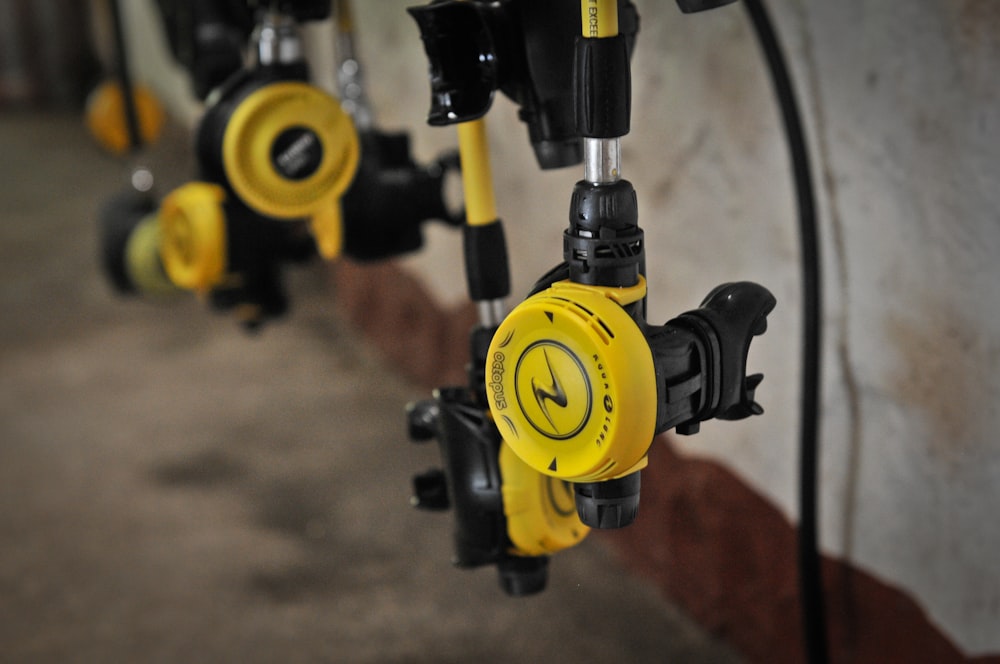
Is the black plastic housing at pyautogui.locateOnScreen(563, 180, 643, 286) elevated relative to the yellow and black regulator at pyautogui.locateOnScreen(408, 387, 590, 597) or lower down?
elevated

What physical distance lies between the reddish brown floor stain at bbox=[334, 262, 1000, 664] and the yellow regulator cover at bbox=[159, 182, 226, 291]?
2.00 feet

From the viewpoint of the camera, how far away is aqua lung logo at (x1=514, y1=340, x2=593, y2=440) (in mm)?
517

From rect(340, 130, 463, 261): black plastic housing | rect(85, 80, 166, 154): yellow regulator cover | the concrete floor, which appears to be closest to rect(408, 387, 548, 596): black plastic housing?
rect(340, 130, 463, 261): black plastic housing

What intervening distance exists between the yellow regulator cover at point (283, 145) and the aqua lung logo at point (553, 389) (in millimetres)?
418

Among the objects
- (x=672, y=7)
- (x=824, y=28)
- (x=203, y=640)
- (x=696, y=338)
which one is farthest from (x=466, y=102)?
(x=203, y=640)

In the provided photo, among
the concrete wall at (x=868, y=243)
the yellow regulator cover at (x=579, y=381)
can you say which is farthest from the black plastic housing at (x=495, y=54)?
the concrete wall at (x=868, y=243)

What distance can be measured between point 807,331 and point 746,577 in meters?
0.45

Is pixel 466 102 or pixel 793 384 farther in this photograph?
pixel 793 384

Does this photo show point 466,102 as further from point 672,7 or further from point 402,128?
point 402,128

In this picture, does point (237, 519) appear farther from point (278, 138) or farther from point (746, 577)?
point (278, 138)

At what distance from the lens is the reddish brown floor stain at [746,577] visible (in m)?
1.09

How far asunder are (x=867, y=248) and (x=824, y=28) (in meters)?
0.21

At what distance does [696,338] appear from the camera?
1.80 feet

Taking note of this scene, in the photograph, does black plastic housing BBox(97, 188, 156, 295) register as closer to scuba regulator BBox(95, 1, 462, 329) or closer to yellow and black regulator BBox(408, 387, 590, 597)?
scuba regulator BBox(95, 1, 462, 329)
